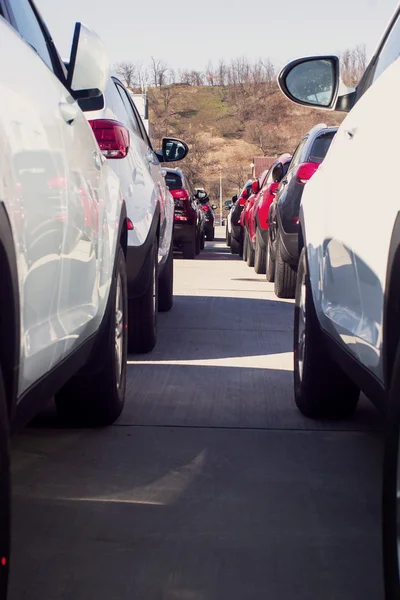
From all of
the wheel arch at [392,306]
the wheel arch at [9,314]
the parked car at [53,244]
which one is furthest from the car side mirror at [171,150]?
the wheel arch at [9,314]

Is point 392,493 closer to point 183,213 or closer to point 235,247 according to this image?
point 183,213

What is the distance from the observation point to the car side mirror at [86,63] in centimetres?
383

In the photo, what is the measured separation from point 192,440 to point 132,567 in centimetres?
149

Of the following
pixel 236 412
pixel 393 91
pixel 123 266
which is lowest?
pixel 236 412

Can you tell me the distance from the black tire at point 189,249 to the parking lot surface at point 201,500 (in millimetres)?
14663

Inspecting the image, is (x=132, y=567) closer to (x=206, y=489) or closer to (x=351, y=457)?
(x=206, y=489)

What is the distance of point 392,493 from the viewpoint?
236cm

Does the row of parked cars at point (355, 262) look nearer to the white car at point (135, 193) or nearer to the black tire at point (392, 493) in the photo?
the black tire at point (392, 493)

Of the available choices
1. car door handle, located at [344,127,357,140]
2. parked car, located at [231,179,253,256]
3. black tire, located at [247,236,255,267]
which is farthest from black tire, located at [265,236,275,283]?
parked car, located at [231,179,253,256]

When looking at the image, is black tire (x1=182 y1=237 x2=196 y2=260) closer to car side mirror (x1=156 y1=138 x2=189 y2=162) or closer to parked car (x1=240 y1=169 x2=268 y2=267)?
parked car (x1=240 y1=169 x2=268 y2=267)

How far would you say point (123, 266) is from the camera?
4855 millimetres

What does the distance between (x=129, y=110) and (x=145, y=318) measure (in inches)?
55.0

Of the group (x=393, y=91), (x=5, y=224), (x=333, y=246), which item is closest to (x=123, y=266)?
(x=333, y=246)

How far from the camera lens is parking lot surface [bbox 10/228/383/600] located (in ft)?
9.25
